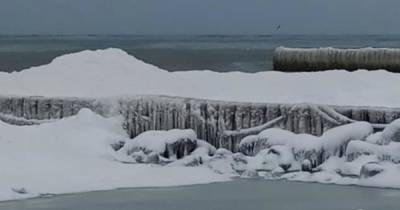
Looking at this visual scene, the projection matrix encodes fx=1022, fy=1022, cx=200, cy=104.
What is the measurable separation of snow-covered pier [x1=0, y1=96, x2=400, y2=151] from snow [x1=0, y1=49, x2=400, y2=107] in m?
0.66

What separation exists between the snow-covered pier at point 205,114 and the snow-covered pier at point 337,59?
5.63 meters

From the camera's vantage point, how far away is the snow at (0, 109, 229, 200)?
38.9ft

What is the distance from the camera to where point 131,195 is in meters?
11.3

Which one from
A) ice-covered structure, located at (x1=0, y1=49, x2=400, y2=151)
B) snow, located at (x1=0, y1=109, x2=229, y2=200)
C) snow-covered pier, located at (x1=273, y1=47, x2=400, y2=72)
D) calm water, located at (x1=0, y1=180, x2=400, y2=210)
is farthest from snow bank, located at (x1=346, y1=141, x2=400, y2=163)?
snow-covered pier, located at (x1=273, y1=47, x2=400, y2=72)

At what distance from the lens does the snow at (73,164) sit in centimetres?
1184

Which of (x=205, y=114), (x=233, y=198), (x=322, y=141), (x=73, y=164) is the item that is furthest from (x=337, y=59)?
(x=233, y=198)

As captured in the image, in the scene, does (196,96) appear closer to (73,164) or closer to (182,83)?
(182,83)

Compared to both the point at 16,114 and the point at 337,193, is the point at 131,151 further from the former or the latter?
the point at 337,193

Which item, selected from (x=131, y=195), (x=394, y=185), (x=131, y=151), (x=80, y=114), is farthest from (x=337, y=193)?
(x=80, y=114)

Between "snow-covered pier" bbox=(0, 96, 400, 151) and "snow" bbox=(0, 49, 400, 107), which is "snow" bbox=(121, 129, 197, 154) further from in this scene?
"snow" bbox=(0, 49, 400, 107)

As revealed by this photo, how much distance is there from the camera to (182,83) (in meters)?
16.5

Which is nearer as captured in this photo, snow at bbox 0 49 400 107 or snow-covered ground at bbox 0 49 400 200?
snow-covered ground at bbox 0 49 400 200

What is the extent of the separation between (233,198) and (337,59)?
8937 mm

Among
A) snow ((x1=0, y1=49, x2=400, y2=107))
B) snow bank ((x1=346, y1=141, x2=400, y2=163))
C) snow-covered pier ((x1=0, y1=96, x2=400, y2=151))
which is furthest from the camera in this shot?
snow ((x1=0, y1=49, x2=400, y2=107))
